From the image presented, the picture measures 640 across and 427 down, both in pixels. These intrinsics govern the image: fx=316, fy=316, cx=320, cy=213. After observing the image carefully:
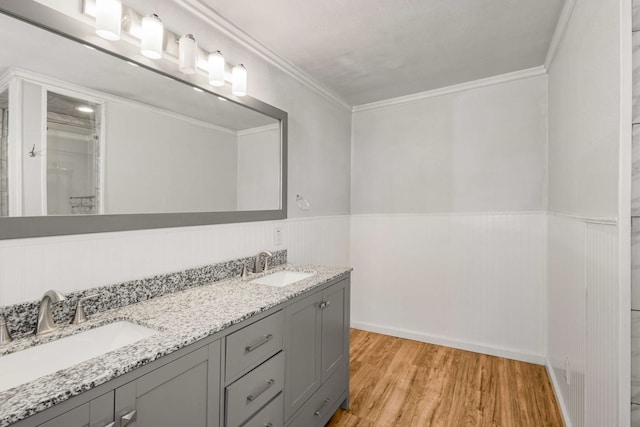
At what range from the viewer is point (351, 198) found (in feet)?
11.5

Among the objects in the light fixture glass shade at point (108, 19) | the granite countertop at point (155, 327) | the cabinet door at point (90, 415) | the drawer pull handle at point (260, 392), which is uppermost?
the light fixture glass shade at point (108, 19)

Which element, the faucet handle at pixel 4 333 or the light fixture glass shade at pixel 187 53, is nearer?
the faucet handle at pixel 4 333

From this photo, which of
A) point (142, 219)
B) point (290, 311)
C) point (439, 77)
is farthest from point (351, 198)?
point (142, 219)

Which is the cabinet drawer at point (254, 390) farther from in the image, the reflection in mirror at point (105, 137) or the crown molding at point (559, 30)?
the crown molding at point (559, 30)

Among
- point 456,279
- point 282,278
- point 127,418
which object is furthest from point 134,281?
point 456,279

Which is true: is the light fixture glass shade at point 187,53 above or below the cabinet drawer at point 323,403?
above

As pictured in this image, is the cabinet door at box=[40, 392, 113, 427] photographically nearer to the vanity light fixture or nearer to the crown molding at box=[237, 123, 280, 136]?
the vanity light fixture

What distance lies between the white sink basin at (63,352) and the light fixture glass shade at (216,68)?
1.29 meters

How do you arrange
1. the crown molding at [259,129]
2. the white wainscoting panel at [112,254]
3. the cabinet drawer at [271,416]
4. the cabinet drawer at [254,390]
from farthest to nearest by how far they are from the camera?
the crown molding at [259,129] < the cabinet drawer at [271,416] < the cabinet drawer at [254,390] < the white wainscoting panel at [112,254]

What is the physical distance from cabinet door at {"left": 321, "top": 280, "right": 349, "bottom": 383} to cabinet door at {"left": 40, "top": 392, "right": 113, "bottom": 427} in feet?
3.74

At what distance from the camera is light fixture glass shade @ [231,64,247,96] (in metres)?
1.90

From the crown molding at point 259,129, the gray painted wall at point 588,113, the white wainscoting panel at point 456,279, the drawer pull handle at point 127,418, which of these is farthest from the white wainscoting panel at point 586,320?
the crown molding at point 259,129

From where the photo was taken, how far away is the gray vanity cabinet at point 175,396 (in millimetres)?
884

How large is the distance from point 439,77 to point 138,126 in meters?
2.38
